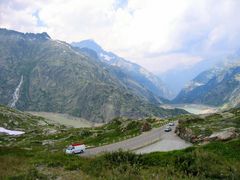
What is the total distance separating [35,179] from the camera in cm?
1745

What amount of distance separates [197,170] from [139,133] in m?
82.3

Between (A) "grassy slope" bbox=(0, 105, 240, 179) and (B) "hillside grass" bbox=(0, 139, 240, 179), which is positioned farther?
(A) "grassy slope" bbox=(0, 105, 240, 179)

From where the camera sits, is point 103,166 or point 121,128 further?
point 121,128

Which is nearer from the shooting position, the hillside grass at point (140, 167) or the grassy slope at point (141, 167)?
the hillside grass at point (140, 167)

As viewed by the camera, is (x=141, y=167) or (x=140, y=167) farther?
(x=141, y=167)

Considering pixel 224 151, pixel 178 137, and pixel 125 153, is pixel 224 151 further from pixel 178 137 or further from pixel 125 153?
pixel 178 137

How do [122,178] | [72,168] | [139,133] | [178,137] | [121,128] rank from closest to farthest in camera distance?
[122,178] → [72,168] → [178,137] → [139,133] → [121,128]

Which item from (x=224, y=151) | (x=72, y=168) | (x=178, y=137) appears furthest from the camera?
(x=178, y=137)

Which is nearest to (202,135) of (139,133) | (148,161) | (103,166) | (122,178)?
(139,133)

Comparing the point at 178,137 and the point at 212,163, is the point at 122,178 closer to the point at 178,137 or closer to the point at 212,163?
the point at 212,163

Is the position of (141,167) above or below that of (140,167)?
below

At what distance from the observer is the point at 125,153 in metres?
21.9

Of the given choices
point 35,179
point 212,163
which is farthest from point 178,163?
point 35,179

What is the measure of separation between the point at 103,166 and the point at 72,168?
9.86 ft
